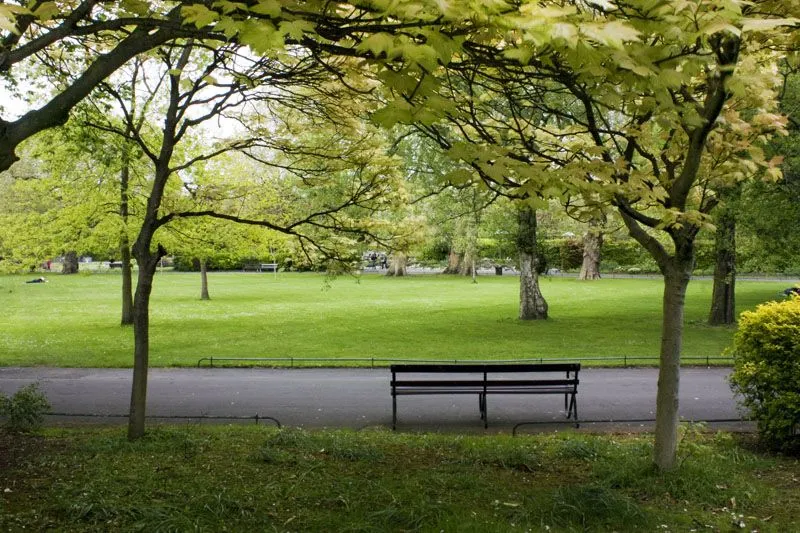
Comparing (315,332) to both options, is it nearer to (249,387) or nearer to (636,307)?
(249,387)

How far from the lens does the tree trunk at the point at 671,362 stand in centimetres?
600

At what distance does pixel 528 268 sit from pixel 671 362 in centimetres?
1671

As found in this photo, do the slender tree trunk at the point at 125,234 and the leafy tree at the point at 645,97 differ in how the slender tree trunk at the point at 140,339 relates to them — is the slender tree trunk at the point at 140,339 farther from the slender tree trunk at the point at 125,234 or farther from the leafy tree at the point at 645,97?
the slender tree trunk at the point at 125,234

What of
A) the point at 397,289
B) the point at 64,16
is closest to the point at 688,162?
the point at 64,16

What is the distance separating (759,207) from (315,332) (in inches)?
534

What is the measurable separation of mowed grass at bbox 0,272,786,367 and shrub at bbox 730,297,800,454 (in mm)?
6861

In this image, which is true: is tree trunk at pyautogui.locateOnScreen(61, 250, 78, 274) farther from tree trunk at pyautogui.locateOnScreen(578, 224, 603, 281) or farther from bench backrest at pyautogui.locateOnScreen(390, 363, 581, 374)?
bench backrest at pyautogui.locateOnScreen(390, 363, 581, 374)

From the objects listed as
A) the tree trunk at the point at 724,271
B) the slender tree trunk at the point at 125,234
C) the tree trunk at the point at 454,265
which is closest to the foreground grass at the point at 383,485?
the tree trunk at the point at 724,271

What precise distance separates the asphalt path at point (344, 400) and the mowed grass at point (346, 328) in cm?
200

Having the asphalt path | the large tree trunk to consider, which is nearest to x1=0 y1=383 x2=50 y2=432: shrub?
the asphalt path

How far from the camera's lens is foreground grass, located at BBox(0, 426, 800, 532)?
4840 millimetres

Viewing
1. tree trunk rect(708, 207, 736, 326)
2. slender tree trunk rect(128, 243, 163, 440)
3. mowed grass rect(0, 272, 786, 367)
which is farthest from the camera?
tree trunk rect(708, 207, 736, 326)

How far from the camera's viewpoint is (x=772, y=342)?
7.25 m

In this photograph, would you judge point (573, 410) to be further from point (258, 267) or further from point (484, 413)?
point (258, 267)
